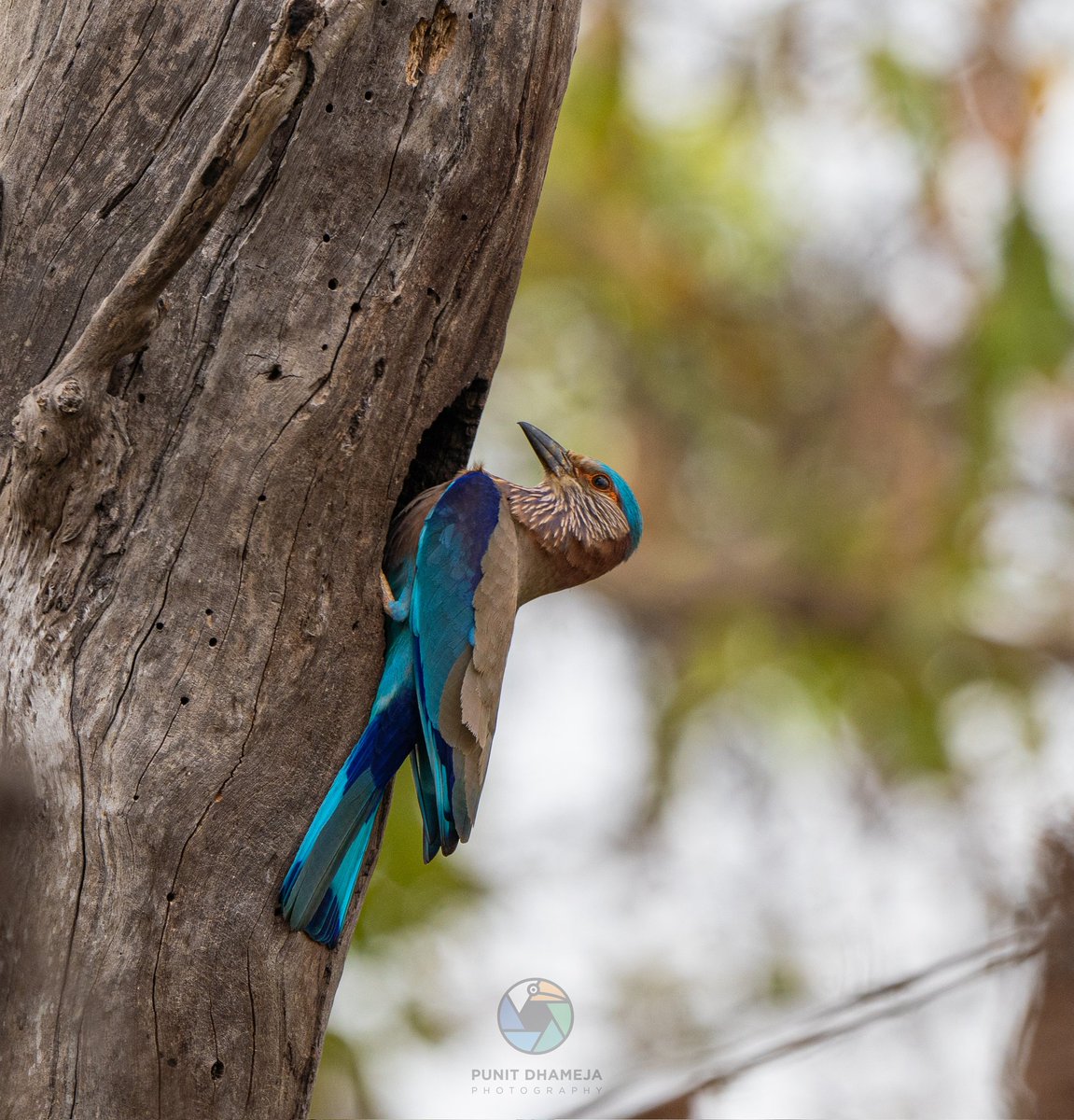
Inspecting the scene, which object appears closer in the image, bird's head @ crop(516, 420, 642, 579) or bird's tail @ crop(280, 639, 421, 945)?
bird's tail @ crop(280, 639, 421, 945)

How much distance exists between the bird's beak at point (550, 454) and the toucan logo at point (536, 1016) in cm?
173

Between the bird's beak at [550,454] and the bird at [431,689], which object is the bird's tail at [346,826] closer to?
the bird at [431,689]

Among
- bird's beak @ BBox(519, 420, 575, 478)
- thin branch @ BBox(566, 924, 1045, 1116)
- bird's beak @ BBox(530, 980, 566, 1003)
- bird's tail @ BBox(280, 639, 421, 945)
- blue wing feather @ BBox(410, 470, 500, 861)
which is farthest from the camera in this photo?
bird's beak @ BBox(519, 420, 575, 478)

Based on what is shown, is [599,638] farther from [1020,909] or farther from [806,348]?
[1020,909]

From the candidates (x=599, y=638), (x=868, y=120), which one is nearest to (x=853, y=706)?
(x=599, y=638)

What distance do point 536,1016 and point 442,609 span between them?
1426mm

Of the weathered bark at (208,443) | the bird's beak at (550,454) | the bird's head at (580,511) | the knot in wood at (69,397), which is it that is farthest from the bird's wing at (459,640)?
the knot in wood at (69,397)

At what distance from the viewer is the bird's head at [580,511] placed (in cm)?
453

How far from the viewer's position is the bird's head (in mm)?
4531

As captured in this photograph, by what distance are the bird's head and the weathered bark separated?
98cm

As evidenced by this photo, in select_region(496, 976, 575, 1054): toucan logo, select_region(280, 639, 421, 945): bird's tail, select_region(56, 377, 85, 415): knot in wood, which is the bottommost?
select_region(496, 976, 575, 1054): toucan logo

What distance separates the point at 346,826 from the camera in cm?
321

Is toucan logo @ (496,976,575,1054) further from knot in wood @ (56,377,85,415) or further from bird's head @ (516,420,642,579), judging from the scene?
knot in wood @ (56,377,85,415)

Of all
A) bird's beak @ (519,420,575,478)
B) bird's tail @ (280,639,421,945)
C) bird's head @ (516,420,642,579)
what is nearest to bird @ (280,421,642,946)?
bird's tail @ (280,639,421,945)
